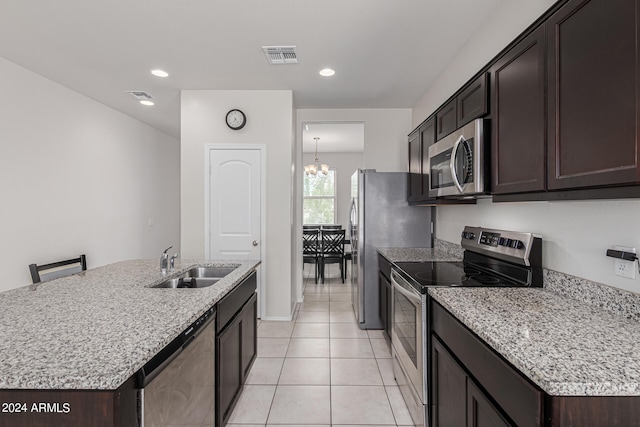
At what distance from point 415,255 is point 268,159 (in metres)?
1.97

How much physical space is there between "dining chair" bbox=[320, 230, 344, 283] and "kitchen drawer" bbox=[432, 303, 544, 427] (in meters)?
4.15

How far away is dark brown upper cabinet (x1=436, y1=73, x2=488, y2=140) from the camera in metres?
1.87

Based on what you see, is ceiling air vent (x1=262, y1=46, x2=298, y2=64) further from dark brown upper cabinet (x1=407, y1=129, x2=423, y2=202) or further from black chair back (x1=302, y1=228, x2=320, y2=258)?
black chair back (x1=302, y1=228, x2=320, y2=258)

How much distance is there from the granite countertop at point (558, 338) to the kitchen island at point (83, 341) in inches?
44.0

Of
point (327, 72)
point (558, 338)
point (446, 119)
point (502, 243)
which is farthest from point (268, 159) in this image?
point (558, 338)

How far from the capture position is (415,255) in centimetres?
307

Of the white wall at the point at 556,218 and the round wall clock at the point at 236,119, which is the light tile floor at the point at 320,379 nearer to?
the white wall at the point at 556,218

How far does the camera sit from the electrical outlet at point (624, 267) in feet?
4.15

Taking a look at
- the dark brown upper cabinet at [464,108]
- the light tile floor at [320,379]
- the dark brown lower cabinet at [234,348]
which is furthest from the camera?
the light tile floor at [320,379]

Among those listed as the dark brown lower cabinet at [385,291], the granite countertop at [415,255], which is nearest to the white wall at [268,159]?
the dark brown lower cabinet at [385,291]

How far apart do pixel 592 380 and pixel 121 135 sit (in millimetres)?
5539

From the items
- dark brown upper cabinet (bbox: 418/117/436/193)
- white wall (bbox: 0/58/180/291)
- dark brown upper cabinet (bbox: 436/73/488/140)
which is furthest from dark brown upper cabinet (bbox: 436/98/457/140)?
white wall (bbox: 0/58/180/291)

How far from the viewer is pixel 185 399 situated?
1331mm

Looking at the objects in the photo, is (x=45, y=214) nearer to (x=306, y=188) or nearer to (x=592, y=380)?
(x=592, y=380)
